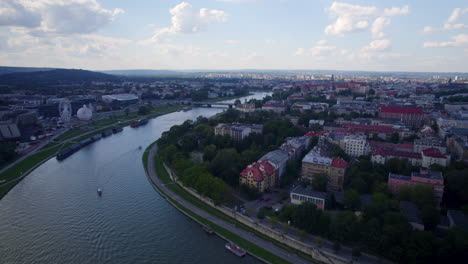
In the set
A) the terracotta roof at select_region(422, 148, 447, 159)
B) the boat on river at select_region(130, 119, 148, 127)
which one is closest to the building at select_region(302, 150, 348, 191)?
the terracotta roof at select_region(422, 148, 447, 159)

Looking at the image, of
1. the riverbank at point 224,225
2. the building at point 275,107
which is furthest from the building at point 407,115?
the riverbank at point 224,225

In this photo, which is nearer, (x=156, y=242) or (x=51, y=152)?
(x=156, y=242)

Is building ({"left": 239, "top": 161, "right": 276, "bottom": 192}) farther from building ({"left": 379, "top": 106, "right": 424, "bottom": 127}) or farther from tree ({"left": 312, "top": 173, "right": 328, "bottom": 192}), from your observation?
building ({"left": 379, "top": 106, "right": 424, "bottom": 127})

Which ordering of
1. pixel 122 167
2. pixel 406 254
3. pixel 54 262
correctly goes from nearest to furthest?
pixel 406 254 < pixel 54 262 < pixel 122 167

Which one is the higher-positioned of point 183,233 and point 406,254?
point 406,254

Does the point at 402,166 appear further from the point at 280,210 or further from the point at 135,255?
the point at 135,255

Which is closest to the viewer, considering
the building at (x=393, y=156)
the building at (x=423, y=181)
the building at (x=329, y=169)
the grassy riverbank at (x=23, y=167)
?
the building at (x=423, y=181)

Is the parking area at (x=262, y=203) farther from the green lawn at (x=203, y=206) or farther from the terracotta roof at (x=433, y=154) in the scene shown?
the terracotta roof at (x=433, y=154)

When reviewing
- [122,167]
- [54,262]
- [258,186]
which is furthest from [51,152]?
[258,186]
